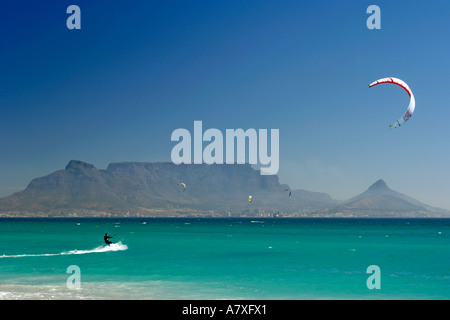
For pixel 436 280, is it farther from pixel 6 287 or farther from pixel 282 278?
pixel 6 287

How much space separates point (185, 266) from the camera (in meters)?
36.1

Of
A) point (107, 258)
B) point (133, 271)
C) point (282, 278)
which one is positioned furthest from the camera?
point (107, 258)

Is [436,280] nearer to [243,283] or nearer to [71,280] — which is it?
[243,283]

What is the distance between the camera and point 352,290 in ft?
81.4

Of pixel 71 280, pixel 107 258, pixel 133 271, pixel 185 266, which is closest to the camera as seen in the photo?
pixel 71 280

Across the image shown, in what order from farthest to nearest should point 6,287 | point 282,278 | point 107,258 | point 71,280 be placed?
point 107,258, point 282,278, point 71,280, point 6,287

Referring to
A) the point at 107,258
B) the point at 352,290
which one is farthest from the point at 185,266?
the point at 352,290

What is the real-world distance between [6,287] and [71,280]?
12.4 feet
